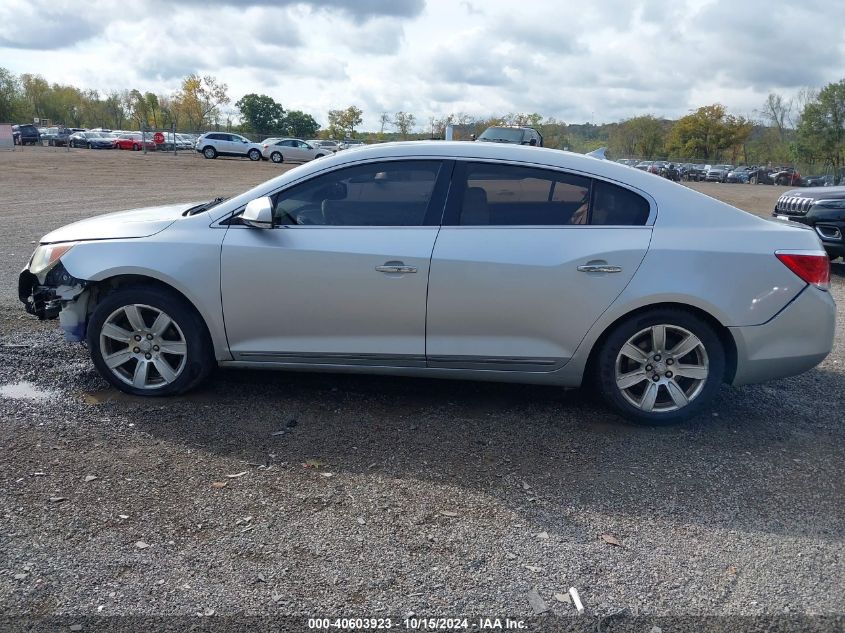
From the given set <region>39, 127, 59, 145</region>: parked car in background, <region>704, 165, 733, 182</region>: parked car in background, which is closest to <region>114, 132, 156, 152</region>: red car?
<region>39, 127, 59, 145</region>: parked car in background

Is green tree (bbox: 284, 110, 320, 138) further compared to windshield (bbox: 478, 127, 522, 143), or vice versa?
green tree (bbox: 284, 110, 320, 138)

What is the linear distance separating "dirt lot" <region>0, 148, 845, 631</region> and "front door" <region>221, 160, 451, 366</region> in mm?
434

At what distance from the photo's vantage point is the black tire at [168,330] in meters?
4.73

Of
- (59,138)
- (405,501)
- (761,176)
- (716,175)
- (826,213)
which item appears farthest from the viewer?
(716,175)

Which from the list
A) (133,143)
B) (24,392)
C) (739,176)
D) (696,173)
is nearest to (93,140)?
(133,143)

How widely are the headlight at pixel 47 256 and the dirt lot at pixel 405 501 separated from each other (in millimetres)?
773

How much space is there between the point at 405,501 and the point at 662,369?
1.90 m

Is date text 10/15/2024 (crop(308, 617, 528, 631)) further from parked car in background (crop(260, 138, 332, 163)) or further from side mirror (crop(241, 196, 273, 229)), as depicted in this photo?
parked car in background (crop(260, 138, 332, 163))

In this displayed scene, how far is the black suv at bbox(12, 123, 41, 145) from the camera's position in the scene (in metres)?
55.9

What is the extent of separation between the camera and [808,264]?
4.48m

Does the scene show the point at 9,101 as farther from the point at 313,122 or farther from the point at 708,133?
the point at 708,133

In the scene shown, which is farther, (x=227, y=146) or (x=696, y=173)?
(x=696, y=173)

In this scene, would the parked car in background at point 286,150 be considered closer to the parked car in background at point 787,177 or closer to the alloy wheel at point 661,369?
the parked car in background at point 787,177

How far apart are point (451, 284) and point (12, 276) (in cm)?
622
